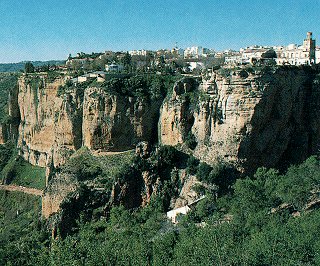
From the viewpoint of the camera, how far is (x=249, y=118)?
34.0 meters

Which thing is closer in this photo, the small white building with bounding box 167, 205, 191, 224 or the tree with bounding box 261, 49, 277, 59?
the small white building with bounding box 167, 205, 191, 224

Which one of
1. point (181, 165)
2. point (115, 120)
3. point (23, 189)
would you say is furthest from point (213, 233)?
point (23, 189)

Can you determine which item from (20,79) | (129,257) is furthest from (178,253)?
(20,79)

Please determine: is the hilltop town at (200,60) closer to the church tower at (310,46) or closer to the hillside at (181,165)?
the church tower at (310,46)

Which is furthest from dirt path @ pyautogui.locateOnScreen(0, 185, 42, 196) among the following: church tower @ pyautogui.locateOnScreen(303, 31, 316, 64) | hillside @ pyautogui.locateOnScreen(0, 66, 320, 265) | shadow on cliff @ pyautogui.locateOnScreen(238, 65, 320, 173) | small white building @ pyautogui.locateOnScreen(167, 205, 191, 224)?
church tower @ pyautogui.locateOnScreen(303, 31, 316, 64)

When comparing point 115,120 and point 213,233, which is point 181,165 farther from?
point 213,233

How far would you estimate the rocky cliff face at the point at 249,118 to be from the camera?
34250 millimetres

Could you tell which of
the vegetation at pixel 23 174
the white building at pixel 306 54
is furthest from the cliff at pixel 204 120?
the vegetation at pixel 23 174

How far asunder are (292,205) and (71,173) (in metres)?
15.7

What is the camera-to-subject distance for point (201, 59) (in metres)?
60.3

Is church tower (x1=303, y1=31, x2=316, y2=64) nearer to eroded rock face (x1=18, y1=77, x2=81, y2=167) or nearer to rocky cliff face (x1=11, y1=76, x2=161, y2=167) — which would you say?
rocky cliff face (x1=11, y1=76, x2=161, y2=167)

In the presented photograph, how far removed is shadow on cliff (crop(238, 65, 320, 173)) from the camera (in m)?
34.5

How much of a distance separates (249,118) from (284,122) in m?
4.02

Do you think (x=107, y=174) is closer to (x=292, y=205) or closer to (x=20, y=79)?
(x=292, y=205)
